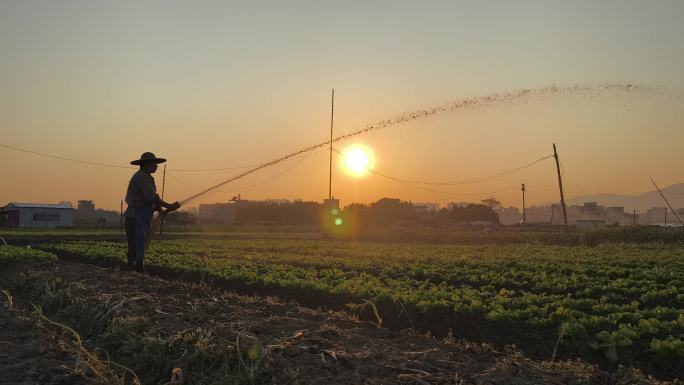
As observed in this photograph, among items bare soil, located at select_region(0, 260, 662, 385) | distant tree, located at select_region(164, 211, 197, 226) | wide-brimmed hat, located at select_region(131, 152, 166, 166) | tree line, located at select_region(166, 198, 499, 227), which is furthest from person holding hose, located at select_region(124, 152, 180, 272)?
tree line, located at select_region(166, 198, 499, 227)

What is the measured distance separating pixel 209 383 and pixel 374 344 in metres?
1.60

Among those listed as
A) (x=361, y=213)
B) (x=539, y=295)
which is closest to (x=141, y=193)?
(x=539, y=295)

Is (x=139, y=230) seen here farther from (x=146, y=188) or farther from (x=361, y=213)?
(x=361, y=213)

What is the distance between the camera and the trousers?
11.6 metres

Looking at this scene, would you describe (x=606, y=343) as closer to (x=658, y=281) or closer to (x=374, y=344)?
(x=374, y=344)

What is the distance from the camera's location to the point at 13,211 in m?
76.6

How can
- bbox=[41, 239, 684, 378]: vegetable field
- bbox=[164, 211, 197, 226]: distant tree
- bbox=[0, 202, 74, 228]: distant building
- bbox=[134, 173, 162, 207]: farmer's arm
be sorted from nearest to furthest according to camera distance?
bbox=[41, 239, 684, 378]: vegetable field < bbox=[134, 173, 162, 207]: farmer's arm < bbox=[0, 202, 74, 228]: distant building < bbox=[164, 211, 197, 226]: distant tree

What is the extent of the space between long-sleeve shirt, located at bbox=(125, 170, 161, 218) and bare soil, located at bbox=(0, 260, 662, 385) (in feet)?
12.8

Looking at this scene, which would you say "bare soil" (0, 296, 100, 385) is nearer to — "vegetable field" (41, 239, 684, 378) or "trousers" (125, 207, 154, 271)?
"vegetable field" (41, 239, 684, 378)

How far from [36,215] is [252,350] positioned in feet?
276

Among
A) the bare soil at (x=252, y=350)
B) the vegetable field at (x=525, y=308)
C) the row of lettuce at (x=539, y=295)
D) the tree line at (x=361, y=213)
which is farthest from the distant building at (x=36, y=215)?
the bare soil at (x=252, y=350)

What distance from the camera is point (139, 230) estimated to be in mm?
11570

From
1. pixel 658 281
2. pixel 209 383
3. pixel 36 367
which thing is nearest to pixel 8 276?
pixel 36 367

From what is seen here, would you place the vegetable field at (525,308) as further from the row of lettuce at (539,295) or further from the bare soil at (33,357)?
the bare soil at (33,357)
